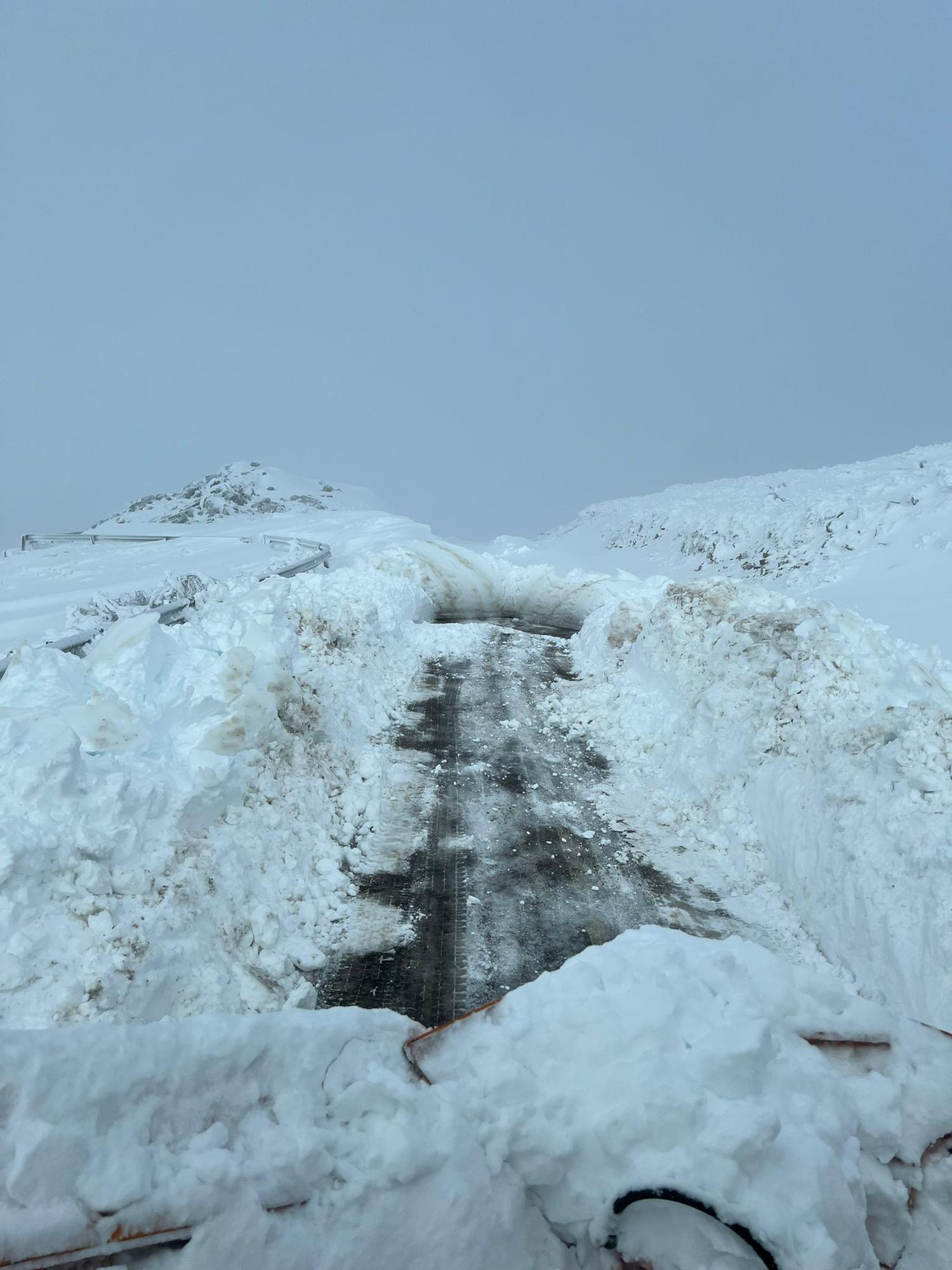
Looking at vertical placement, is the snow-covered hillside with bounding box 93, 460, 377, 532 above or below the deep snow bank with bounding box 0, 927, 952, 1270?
above

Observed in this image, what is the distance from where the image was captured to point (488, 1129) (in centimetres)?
265

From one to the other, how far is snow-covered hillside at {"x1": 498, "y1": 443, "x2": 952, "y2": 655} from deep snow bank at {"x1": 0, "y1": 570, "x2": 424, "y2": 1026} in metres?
9.85

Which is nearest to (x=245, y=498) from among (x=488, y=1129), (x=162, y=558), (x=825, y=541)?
(x=162, y=558)

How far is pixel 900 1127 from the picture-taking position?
2.70m

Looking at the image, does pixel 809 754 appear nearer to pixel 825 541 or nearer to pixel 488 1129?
pixel 488 1129

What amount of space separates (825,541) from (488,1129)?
62.0 ft

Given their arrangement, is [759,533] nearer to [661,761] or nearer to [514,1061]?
[661,761]

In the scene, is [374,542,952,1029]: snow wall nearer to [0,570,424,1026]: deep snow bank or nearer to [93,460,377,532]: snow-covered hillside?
[0,570,424,1026]: deep snow bank

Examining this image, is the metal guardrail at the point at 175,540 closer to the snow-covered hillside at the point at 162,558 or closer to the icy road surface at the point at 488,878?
the snow-covered hillside at the point at 162,558

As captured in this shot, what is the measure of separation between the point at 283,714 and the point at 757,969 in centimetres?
598

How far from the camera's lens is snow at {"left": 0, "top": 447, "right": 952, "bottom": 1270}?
235cm

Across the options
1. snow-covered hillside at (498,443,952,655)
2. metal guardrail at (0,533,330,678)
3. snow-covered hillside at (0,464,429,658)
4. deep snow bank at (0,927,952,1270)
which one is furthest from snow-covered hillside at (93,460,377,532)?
deep snow bank at (0,927,952,1270)

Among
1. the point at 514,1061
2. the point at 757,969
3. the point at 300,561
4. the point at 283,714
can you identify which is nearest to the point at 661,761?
the point at 283,714

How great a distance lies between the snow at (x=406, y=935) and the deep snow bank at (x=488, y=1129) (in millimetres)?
11
